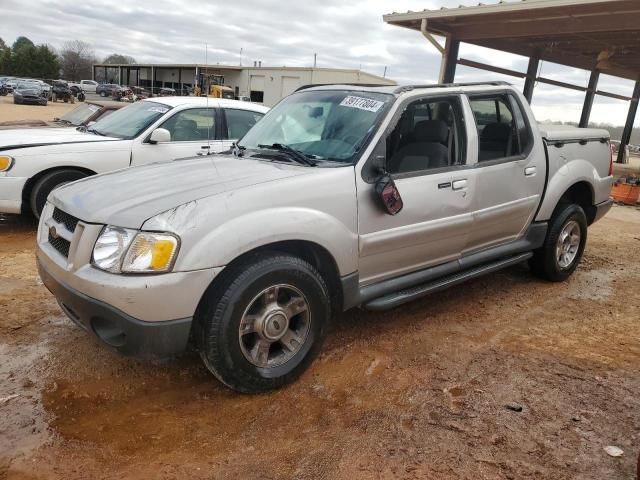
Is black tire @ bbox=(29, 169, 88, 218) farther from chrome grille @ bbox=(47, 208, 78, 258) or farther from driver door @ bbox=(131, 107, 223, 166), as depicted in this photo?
chrome grille @ bbox=(47, 208, 78, 258)

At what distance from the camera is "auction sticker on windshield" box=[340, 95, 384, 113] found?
355cm

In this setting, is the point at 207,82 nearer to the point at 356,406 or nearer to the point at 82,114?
the point at 356,406

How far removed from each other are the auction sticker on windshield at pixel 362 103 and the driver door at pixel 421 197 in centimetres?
17

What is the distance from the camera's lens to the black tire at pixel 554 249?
495cm

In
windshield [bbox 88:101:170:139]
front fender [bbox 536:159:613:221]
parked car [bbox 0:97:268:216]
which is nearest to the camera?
front fender [bbox 536:159:613:221]

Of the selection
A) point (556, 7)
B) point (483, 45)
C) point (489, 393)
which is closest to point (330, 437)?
point (489, 393)

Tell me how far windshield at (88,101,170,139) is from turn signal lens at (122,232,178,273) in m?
4.28

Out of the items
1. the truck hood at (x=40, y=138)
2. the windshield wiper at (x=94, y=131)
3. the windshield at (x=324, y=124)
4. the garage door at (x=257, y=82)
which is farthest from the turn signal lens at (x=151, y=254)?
the garage door at (x=257, y=82)

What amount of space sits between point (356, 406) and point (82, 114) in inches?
283

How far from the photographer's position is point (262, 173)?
10.3 ft

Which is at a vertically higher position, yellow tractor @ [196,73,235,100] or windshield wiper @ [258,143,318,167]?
yellow tractor @ [196,73,235,100]

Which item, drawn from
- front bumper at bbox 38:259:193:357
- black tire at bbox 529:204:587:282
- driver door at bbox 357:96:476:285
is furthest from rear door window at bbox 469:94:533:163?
front bumper at bbox 38:259:193:357

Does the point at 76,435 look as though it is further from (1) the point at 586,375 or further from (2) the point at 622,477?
(1) the point at 586,375

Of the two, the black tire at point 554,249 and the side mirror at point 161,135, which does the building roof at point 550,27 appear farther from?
the side mirror at point 161,135
